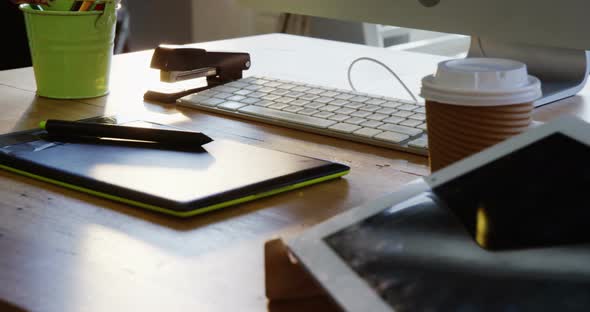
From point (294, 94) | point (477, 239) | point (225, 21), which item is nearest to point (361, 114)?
point (294, 94)

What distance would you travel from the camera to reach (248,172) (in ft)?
2.24

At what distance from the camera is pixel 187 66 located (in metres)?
1.02

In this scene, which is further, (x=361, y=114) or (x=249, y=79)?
(x=249, y=79)

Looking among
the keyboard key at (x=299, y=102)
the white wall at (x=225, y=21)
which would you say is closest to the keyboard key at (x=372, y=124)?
the keyboard key at (x=299, y=102)

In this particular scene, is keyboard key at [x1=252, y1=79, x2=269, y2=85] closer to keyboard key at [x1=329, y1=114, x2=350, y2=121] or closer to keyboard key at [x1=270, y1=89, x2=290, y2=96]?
keyboard key at [x1=270, y1=89, x2=290, y2=96]

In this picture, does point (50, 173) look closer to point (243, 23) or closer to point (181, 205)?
point (181, 205)

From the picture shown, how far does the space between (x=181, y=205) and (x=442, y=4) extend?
523 mm

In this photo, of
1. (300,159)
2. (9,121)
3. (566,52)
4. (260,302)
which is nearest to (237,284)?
(260,302)

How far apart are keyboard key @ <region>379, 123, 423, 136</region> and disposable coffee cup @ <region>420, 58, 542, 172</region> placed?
21 centimetres

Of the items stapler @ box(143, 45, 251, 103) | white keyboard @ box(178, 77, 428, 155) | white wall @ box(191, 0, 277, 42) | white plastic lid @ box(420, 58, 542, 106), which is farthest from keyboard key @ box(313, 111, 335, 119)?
white wall @ box(191, 0, 277, 42)

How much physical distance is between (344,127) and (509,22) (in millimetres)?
247

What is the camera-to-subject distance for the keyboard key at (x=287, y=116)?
87cm

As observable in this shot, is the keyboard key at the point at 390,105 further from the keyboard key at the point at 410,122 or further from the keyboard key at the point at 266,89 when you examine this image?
the keyboard key at the point at 266,89

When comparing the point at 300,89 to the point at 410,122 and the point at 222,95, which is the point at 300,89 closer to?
the point at 222,95
